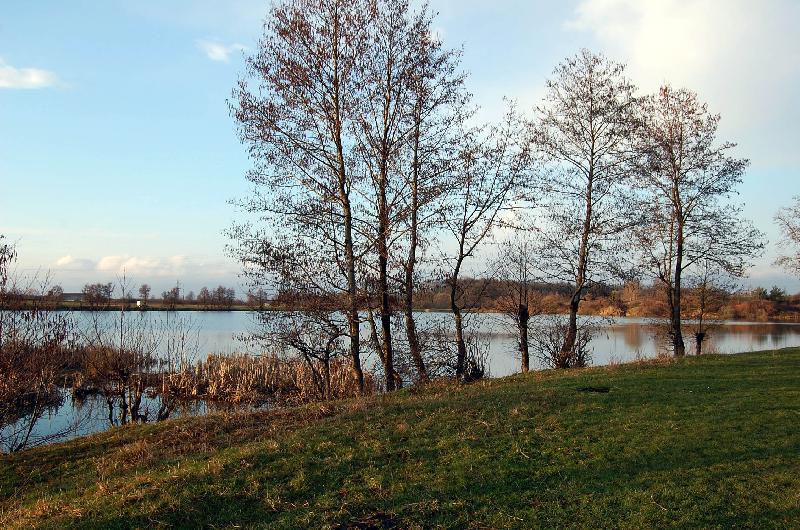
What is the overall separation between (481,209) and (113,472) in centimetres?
1146

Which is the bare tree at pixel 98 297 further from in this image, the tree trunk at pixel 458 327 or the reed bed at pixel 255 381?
the tree trunk at pixel 458 327

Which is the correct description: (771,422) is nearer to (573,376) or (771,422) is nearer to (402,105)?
(573,376)

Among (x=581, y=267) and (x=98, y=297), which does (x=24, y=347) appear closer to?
(x=98, y=297)

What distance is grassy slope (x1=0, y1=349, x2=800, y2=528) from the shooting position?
5086 mm

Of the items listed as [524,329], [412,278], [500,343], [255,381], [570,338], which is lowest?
[255,381]

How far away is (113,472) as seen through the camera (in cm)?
705

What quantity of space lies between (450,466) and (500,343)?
24.1m

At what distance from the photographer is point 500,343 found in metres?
29.7

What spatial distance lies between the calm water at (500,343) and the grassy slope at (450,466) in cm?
611

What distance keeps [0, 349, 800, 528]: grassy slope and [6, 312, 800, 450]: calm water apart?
20.0 feet

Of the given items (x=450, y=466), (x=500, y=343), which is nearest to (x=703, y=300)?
(x=500, y=343)

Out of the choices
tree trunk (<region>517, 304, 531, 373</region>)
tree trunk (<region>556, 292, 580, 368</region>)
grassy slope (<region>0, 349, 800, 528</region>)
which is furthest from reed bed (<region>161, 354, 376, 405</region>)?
grassy slope (<region>0, 349, 800, 528</region>)

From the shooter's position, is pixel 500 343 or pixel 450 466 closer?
pixel 450 466

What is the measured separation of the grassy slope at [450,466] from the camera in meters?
5.09
